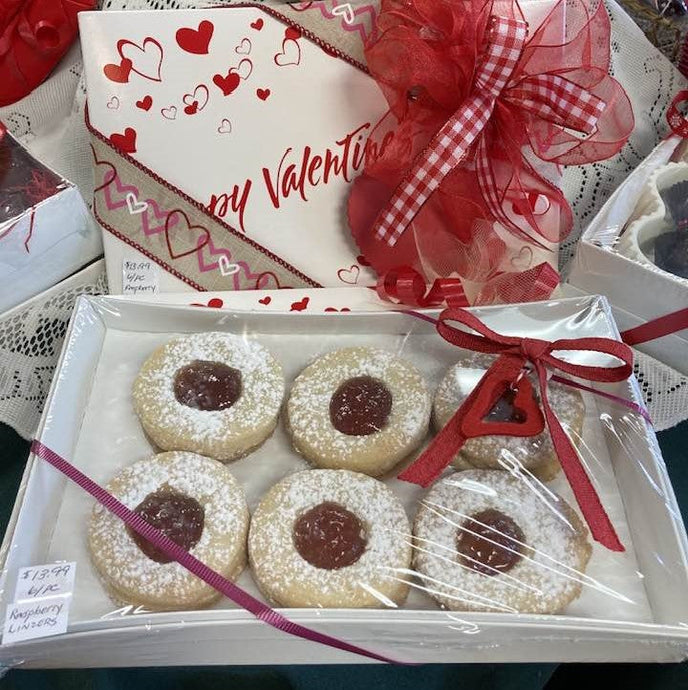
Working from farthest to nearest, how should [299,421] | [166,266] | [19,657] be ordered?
[166,266] < [299,421] < [19,657]

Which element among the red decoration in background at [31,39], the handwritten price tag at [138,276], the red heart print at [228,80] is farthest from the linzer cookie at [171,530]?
the red decoration in background at [31,39]

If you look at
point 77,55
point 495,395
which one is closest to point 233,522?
point 495,395

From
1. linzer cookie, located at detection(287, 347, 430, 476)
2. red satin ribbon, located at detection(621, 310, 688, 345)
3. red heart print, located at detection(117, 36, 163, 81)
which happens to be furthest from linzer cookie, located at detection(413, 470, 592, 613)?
red heart print, located at detection(117, 36, 163, 81)

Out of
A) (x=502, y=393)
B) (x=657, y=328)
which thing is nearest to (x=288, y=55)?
(x=502, y=393)

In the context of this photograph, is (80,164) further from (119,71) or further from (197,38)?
(197,38)

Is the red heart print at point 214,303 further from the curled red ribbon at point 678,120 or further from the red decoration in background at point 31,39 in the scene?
the curled red ribbon at point 678,120

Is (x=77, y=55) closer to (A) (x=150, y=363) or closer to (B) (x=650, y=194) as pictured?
(A) (x=150, y=363)

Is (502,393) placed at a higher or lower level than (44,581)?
higher
